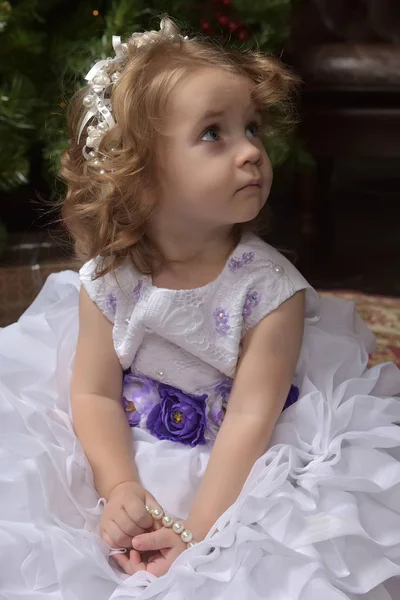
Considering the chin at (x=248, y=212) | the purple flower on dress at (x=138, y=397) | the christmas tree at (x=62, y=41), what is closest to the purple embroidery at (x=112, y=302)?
the purple flower on dress at (x=138, y=397)

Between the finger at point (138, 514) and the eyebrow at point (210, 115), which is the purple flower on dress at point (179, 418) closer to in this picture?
the finger at point (138, 514)

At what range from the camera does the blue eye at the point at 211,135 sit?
0.98 metres

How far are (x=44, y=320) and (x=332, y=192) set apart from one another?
6.21ft

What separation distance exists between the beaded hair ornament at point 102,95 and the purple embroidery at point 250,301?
26 cm

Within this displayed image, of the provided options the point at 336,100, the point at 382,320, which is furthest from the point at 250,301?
the point at 336,100

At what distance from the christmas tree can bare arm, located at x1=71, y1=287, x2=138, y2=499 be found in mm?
946

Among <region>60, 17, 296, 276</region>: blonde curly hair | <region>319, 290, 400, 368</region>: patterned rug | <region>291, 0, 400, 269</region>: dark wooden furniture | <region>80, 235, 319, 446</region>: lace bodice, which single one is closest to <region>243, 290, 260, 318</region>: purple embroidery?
<region>80, 235, 319, 446</region>: lace bodice

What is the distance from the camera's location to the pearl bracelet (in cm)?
94

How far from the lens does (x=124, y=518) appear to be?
96 centimetres

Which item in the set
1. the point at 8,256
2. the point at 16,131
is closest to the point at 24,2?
the point at 16,131

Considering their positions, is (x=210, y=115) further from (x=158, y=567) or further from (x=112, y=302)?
(x=158, y=567)

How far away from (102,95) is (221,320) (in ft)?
1.04

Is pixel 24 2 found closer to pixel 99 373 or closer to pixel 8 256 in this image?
pixel 8 256

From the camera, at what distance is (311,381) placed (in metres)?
1.10
